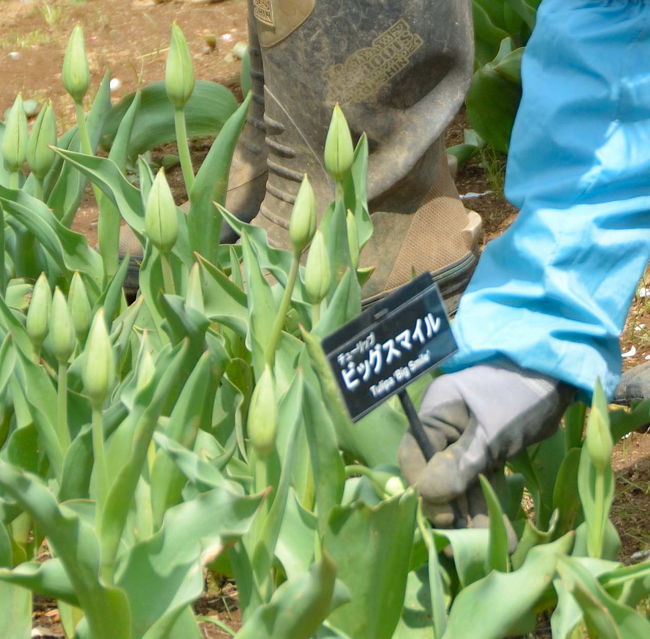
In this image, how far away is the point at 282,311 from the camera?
122 cm

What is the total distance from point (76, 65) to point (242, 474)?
0.53 m

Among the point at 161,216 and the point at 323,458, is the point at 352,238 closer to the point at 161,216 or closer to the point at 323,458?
the point at 161,216

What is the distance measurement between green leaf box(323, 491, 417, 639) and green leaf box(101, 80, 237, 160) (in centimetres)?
122

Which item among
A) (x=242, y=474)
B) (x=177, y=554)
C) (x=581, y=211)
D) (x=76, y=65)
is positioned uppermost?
(x=76, y=65)

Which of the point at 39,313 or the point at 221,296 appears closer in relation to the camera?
the point at 39,313

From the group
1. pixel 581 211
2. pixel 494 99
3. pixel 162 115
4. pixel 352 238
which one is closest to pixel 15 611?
pixel 352 238

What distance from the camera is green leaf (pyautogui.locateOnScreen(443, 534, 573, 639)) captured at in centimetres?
104

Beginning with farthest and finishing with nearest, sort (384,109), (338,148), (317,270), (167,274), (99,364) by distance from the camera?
(384,109), (167,274), (338,148), (317,270), (99,364)

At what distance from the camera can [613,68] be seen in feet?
3.70

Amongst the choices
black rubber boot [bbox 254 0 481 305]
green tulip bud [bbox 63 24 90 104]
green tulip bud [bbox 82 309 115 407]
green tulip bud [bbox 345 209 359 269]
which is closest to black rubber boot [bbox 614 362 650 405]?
black rubber boot [bbox 254 0 481 305]

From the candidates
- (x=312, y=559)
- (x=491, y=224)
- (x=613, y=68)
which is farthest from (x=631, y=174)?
(x=491, y=224)

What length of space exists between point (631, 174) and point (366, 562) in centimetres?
41

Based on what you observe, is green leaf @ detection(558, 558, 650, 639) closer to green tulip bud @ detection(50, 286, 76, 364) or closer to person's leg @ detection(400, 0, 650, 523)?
person's leg @ detection(400, 0, 650, 523)

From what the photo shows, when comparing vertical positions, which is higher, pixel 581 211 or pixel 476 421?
pixel 581 211
